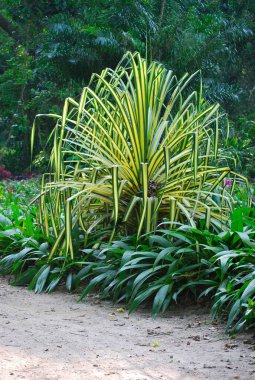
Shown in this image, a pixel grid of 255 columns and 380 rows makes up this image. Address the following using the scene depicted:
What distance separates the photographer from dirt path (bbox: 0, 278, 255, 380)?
3186 mm

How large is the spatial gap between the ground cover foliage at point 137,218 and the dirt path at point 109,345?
0.72 feet

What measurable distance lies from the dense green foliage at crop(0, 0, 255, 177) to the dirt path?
6.49m

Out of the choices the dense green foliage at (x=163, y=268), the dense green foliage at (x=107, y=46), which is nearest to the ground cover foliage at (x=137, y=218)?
the dense green foliage at (x=163, y=268)

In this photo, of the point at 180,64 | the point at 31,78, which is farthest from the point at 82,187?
the point at 31,78

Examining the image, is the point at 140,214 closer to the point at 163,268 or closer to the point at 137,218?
the point at 137,218

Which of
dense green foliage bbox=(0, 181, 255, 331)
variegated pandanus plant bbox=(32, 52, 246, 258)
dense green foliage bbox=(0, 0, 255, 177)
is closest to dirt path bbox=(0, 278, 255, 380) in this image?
dense green foliage bbox=(0, 181, 255, 331)

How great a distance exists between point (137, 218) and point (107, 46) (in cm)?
735

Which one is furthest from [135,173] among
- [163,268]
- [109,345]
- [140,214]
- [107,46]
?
[107,46]

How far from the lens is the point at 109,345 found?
367 cm

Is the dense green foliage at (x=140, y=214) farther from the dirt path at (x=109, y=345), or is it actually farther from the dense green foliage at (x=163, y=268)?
the dirt path at (x=109, y=345)

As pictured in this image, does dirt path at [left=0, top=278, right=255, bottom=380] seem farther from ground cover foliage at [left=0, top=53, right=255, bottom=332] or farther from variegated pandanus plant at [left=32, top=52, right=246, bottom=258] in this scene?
variegated pandanus plant at [left=32, top=52, right=246, bottom=258]

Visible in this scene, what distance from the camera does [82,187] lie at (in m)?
5.15

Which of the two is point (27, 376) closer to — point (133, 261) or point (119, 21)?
point (133, 261)

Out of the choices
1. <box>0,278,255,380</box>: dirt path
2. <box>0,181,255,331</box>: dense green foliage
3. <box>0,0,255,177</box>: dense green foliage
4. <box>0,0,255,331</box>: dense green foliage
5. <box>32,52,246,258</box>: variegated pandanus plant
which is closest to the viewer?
<box>0,278,255,380</box>: dirt path
